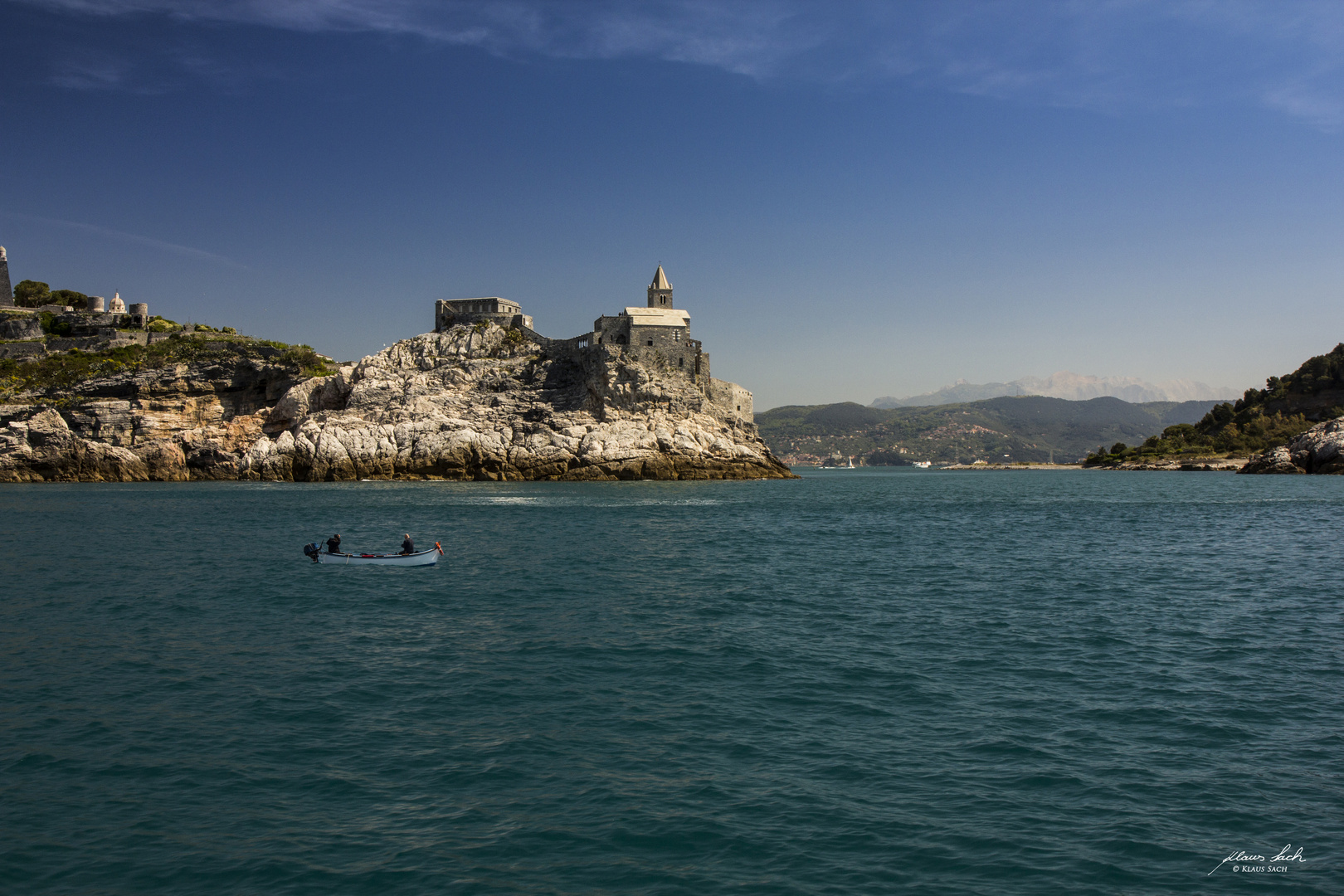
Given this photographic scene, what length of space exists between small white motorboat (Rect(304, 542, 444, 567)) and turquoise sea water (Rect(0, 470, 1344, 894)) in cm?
73

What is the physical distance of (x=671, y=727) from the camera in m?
11.4

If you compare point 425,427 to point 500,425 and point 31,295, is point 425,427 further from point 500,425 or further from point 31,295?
point 31,295

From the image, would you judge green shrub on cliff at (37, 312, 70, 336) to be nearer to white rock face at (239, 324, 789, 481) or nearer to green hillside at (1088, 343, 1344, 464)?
white rock face at (239, 324, 789, 481)

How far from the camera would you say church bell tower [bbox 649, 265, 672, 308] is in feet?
307

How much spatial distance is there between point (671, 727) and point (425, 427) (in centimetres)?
7157

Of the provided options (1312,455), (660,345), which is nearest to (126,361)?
(660,345)

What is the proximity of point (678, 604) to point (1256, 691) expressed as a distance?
11.6 meters

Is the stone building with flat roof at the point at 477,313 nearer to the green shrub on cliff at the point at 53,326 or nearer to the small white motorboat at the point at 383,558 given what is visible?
the green shrub on cliff at the point at 53,326

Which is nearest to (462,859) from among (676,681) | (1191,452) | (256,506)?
(676,681)

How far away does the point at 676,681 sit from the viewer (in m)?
13.5

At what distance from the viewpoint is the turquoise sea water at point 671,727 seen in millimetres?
7723

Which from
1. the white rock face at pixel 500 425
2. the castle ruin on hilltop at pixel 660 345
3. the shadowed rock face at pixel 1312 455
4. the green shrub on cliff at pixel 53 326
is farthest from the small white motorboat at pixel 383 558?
the shadowed rock face at pixel 1312 455

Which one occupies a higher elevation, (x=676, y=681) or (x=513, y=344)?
(x=513, y=344)

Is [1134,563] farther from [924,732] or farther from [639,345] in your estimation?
[639,345]
